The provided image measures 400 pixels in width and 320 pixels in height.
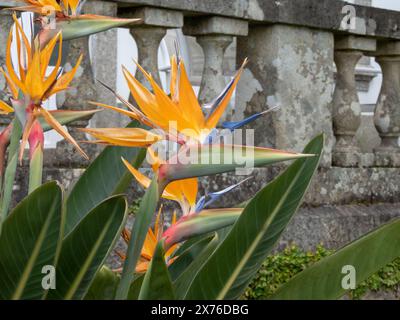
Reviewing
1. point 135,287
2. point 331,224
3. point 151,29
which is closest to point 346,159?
point 331,224

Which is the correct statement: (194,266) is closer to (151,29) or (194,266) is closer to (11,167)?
(11,167)

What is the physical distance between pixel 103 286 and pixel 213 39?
224cm

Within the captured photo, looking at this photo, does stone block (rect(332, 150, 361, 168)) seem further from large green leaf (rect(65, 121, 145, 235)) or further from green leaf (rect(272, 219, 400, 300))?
green leaf (rect(272, 219, 400, 300))

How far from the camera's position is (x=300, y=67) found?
3727 mm

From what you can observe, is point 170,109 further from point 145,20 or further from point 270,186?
point 145,20

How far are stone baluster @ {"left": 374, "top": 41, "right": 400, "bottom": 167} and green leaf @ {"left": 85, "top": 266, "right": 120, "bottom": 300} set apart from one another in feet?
9.66

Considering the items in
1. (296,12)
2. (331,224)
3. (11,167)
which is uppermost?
(296,12)

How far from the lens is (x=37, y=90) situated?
1187mm

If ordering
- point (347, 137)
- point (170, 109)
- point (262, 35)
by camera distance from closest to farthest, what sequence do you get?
point (170, 109) → point (262, 35) → point (347, 137)

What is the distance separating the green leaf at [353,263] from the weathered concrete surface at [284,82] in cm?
239

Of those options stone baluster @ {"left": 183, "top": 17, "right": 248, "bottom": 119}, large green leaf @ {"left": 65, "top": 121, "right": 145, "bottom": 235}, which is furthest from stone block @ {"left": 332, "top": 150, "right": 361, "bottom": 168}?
large green leaf @ {"left": 65, "top": 121, "right": 145, "bottom": 235}

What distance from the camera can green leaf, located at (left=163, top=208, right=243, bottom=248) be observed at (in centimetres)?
110
